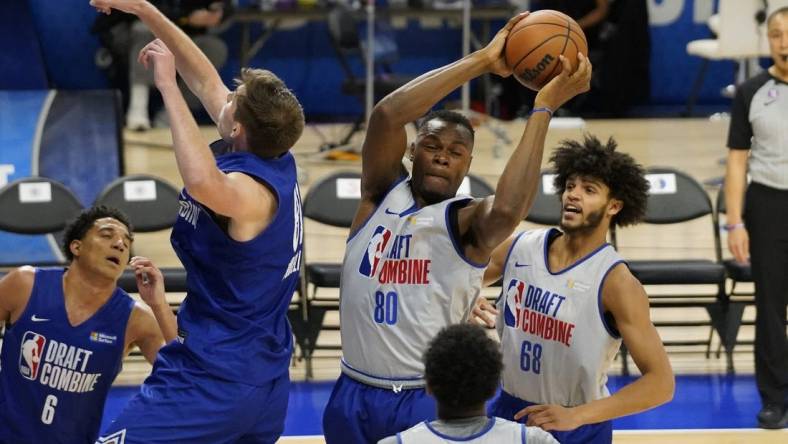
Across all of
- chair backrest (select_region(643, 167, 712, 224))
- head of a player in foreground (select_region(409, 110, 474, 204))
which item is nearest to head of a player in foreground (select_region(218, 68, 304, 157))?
head of a player in foreground (select_region(409, 110, 474, 204))

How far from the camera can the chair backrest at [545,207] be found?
327 inches

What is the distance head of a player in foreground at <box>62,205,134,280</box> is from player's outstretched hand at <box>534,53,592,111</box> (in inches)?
71.1

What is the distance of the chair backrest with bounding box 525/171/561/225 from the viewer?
830cm

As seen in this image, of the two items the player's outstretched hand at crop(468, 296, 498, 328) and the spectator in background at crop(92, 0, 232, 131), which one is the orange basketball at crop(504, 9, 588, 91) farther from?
the spectator in background at crop(92, 0, 232, 131)

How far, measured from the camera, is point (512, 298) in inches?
186

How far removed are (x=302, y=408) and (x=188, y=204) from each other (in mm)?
3233

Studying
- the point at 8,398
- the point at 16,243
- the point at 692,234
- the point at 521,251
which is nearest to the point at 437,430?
the point at 521,251

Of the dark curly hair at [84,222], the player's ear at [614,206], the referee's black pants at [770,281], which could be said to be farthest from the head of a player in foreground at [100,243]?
the referee's black pants at [770,281]

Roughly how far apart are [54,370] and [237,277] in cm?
130

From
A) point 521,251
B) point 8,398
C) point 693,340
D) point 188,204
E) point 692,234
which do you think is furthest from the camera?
point 692,234

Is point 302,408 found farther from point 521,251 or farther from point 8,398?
point 521,251

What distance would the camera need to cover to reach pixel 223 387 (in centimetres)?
427

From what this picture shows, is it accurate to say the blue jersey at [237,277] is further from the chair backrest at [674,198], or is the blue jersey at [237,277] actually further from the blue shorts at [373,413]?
the chair backrest at [674,198]

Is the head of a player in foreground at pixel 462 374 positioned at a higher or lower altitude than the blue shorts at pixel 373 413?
higher
